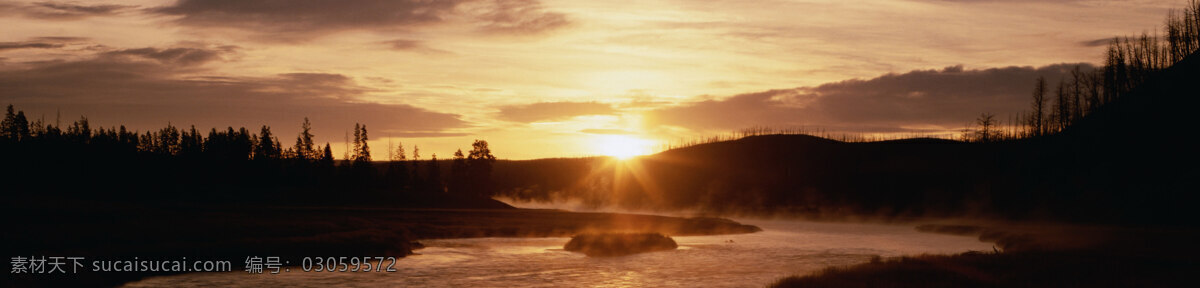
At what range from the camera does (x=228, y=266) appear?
47.7 meters

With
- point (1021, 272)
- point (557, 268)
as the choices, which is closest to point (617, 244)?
point (557, 268)

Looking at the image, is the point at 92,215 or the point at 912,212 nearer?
the point at 92,215

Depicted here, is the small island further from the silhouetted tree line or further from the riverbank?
the silhouetted tree line

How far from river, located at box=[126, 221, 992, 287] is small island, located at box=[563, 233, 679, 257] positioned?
4.22 feet

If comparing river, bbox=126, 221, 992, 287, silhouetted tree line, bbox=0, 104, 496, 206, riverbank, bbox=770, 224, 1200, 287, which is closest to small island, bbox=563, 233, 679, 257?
river, bbox=126, 221, 992, 287

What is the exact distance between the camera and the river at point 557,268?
145ft

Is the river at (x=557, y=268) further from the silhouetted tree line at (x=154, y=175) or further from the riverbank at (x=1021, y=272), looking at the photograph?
the silhouetted tree line at (x=154, y=175)

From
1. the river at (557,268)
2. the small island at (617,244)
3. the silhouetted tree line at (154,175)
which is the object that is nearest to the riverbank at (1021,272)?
the river at (557,268)

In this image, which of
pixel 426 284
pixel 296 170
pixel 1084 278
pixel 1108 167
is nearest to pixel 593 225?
pixel 426 284

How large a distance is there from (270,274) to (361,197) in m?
97.2

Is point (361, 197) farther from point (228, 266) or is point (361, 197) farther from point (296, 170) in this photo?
point (228, 266)

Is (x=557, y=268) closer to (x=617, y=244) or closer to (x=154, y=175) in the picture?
(x=617, y=244)

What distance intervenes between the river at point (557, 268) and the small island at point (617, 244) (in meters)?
1.29

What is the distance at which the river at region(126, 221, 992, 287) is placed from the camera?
44.1 metres
